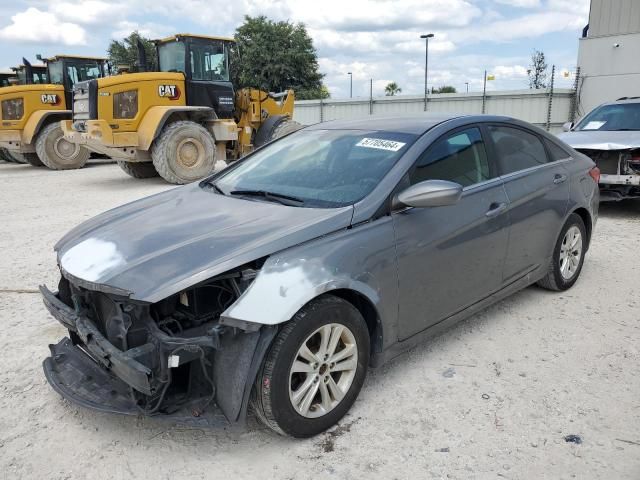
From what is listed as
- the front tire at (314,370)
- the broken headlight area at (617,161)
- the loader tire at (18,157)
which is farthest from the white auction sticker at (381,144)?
the loader tire at (18,157)

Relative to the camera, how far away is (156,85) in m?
11.1

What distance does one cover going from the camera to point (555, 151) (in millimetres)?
4363

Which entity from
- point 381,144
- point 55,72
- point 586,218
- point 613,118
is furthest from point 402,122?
point 55,72

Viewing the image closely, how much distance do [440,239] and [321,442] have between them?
50.8 inches

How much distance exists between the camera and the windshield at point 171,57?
11586 mm

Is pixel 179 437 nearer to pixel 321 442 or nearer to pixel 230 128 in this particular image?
pixel 321 442

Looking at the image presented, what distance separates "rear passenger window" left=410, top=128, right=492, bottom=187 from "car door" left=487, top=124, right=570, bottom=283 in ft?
0.60

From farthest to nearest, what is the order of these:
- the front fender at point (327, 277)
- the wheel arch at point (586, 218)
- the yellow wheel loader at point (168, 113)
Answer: the yellow wheel loader at point (168, 113) → the wheel arch at point (586, 218) → the front fender at point (327, 277)

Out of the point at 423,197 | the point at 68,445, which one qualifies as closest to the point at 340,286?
the point at 423,197

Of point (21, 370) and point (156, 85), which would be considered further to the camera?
point (156, 85)

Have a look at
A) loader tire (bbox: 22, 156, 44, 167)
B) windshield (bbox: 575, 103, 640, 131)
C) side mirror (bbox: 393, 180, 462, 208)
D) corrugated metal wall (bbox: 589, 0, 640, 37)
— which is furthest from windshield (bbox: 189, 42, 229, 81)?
corrugated metal wall (bbox: 589, 0, 640, 37)

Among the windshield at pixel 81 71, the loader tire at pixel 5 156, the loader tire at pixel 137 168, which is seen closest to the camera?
the loader tire at pixel 137 168

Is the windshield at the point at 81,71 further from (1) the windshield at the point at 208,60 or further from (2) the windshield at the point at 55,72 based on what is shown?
(1) the windshield at the point at 208,60

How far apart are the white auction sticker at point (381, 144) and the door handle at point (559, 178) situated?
1587mm
